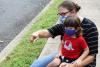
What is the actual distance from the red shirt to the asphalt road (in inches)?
183

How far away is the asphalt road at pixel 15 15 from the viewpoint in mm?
10484

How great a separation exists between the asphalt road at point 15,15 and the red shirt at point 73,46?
4.65m

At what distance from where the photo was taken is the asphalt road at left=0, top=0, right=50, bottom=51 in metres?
10.5

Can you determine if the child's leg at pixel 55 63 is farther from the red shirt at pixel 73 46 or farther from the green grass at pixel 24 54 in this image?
the green grass at pixel 24 54

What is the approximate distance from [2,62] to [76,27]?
342 centimetres

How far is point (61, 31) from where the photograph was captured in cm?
461

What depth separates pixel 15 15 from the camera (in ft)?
44.3

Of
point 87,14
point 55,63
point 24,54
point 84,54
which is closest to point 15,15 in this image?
point 87,14

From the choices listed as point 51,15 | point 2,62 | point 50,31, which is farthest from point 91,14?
point 50,31

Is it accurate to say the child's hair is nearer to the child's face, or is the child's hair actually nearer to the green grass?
the child's face

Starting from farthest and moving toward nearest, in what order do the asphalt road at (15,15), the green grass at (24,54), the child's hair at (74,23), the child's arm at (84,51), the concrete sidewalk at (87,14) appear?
the asphalt road at (15,15)
the concrete sidewalk at (87,14)
the green grass at (24,54)
the child's arm at (84,51)
the child's hair at (74,23)

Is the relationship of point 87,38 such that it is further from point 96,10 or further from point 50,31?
point 96,10

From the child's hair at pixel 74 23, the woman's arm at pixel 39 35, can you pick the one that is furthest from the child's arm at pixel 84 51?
the woman's arm at pixel 39 35

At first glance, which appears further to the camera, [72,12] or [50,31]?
[50,31]
